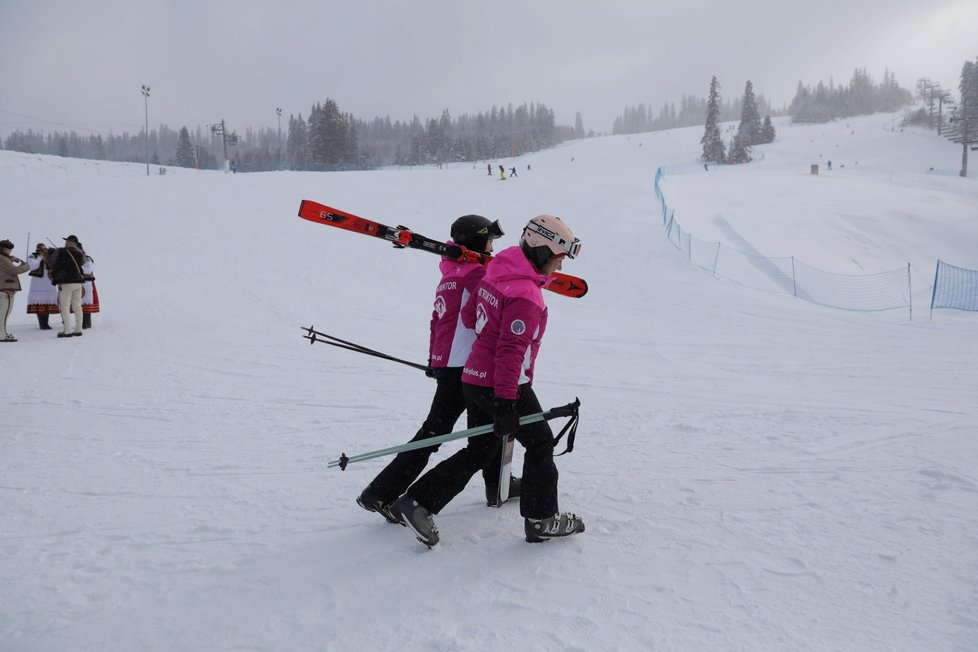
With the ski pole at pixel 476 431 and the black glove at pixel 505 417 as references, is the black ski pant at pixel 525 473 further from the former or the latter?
the black glove at pixel 505 417

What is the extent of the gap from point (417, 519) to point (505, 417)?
0.82m

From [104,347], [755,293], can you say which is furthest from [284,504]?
[755,293]

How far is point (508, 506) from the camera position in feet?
13.0

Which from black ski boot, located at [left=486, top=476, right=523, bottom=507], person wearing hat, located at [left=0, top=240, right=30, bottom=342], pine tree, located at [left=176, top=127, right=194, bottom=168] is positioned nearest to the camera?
black ski boot, located at [left=486, top=476, right=523, bottom=507]

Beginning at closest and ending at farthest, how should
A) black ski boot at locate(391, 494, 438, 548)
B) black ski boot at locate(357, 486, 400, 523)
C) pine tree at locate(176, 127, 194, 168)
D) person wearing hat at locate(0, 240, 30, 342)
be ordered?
black ski boot at locate(391, 494, 438, 548) < black ski boot at locate(357, 486, 400, 523) < person wearing hat at locate(0, 240, 30, 342) < pine tree at locate(176, 127, 194, 168)

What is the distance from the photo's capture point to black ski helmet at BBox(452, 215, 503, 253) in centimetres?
368

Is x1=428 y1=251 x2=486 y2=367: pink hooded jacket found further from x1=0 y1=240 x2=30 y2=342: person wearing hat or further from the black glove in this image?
x1=0 y1=240 x2=30 y2=342: person wearing hat

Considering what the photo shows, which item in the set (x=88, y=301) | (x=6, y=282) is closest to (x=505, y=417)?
(x=6, y=282)

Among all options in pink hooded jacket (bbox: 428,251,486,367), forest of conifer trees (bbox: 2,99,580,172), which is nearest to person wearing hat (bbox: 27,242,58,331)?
pink hooded jacket (bbox: 428,251,486,367)

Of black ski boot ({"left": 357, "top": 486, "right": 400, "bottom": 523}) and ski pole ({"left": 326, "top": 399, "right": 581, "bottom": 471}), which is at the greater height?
ski pole ({"left": 326, "top": 399, "right": 581, "bottom": 471})

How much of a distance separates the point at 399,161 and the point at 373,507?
113238mm

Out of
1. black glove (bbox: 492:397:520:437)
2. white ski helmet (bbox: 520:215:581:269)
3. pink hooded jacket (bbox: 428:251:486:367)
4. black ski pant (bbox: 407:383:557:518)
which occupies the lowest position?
black ski pant (bbox: 407:383:557:518)

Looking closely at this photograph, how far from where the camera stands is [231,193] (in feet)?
97.2

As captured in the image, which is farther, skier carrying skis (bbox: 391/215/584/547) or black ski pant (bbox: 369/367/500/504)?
black ski pant (bbox: 369/367/500/504)
